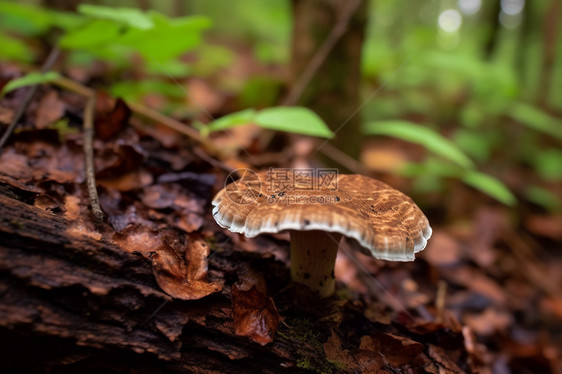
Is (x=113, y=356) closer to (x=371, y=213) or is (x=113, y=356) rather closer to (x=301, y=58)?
(x=371, y=213)

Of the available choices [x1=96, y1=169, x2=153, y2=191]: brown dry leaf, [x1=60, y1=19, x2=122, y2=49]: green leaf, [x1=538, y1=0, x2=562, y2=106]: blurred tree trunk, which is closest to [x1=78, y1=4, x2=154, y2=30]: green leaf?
[x1=60, y1=19, x2=122, y2=49]: green leaf

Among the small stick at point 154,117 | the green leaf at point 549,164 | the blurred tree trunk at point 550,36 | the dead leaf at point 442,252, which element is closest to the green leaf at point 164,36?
the small stick at point 154,117

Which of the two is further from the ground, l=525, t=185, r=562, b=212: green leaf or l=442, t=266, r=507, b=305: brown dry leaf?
l=525, t=185, r=562, b=212: green leaf

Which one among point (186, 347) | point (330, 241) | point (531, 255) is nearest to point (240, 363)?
point (186, 347)

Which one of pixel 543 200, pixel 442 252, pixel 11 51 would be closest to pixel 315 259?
pixel 442 252

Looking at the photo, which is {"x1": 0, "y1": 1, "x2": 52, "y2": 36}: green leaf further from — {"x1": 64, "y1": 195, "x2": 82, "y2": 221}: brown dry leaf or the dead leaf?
the dead leaf

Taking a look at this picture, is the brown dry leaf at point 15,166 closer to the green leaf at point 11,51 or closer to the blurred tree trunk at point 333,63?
the green leaf at point 11,51
